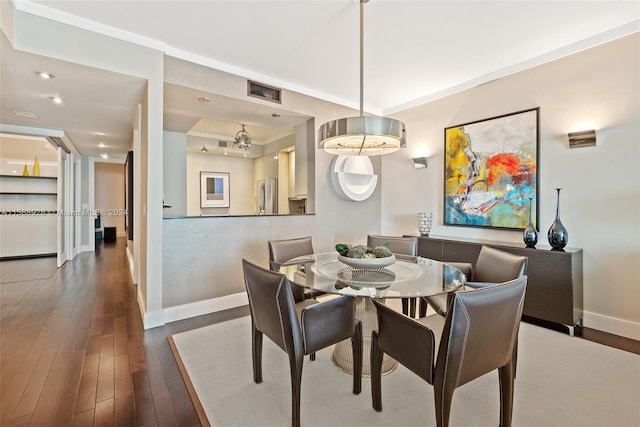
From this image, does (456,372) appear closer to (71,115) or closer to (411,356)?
(411,356)

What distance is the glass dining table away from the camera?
1704mm

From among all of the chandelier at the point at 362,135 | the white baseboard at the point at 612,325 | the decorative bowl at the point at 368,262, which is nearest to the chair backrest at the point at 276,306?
the decorative bowl at the point at 368,262

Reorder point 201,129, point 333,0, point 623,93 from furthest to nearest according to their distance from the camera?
1. point 201,129
2. point 623,93
3. point 333,0

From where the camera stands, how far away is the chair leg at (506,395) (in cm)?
145

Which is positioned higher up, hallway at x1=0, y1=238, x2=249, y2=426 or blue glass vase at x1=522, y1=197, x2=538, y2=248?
blue glass vase at x1=522, y1=197, x2=538, y2=248

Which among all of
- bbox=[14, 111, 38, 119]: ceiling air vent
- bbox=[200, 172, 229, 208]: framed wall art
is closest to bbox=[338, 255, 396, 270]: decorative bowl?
bbox=[14, 111, 38, 119]: ceiling air vent

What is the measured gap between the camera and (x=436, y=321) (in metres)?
1.83

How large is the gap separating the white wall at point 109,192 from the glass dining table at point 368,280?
31.2ft

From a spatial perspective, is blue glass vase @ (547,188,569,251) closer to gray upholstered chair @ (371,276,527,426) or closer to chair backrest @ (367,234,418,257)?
chair backrest @ (367,234,418,257)

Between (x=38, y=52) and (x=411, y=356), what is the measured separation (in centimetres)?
345

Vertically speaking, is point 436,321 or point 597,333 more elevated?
point 436,321

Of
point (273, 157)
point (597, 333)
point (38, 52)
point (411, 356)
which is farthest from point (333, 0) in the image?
point (273, 157)

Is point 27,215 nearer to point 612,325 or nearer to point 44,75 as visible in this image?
point 44,75

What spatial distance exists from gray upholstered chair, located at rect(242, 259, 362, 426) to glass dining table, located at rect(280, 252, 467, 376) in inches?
5.6
